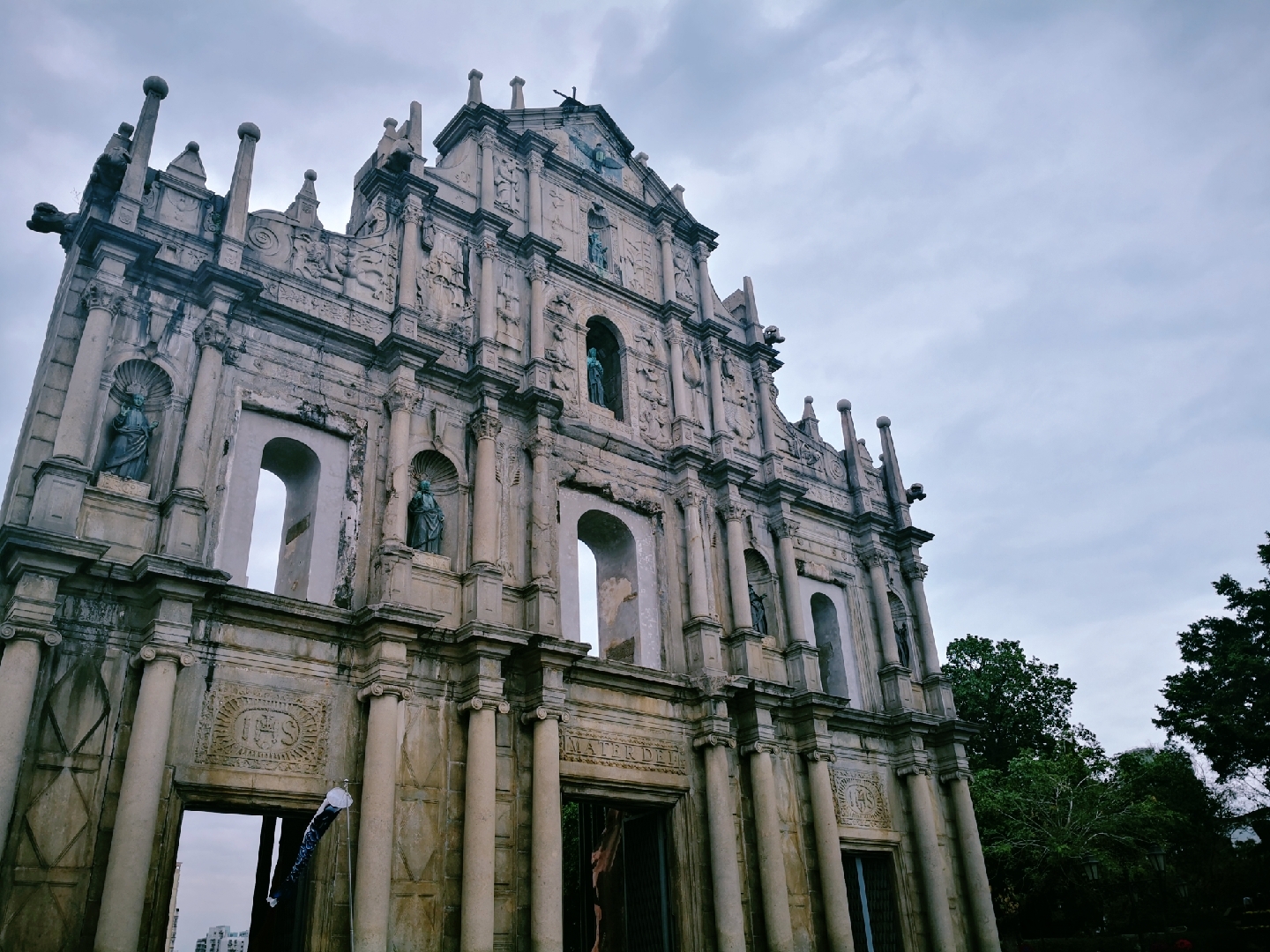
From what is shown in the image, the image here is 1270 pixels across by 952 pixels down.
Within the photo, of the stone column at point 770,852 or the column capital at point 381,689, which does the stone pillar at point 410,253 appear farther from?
the stone column at point 770,852

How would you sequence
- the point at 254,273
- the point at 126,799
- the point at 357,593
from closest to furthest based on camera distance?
the point at 126,799 < the point at 357,593 < the point at 254,273

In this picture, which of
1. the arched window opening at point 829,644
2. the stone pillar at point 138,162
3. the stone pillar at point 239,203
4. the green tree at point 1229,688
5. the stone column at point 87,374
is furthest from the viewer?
the green tree at point 1229,688

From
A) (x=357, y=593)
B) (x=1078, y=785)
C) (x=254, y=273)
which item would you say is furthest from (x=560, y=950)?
(x=1078, y=785)

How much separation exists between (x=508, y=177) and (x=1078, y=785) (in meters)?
21.7

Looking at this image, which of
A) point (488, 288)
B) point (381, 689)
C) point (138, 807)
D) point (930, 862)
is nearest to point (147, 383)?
point (381, 689)

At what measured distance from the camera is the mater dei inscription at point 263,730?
33.6ft

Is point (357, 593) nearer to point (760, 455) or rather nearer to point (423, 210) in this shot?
point (423, 210)

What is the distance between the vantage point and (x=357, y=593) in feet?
39.8

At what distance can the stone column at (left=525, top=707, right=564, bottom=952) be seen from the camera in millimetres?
11383

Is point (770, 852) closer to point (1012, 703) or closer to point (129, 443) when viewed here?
point (129, 443)

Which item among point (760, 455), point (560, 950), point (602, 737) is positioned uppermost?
point (760, 455)

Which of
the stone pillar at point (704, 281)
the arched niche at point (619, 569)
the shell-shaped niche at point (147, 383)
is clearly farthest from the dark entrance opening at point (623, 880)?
the stone pillar at point (704, 281)

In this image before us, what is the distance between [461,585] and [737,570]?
530 centimetres

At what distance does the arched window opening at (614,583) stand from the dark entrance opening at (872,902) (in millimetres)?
5179
